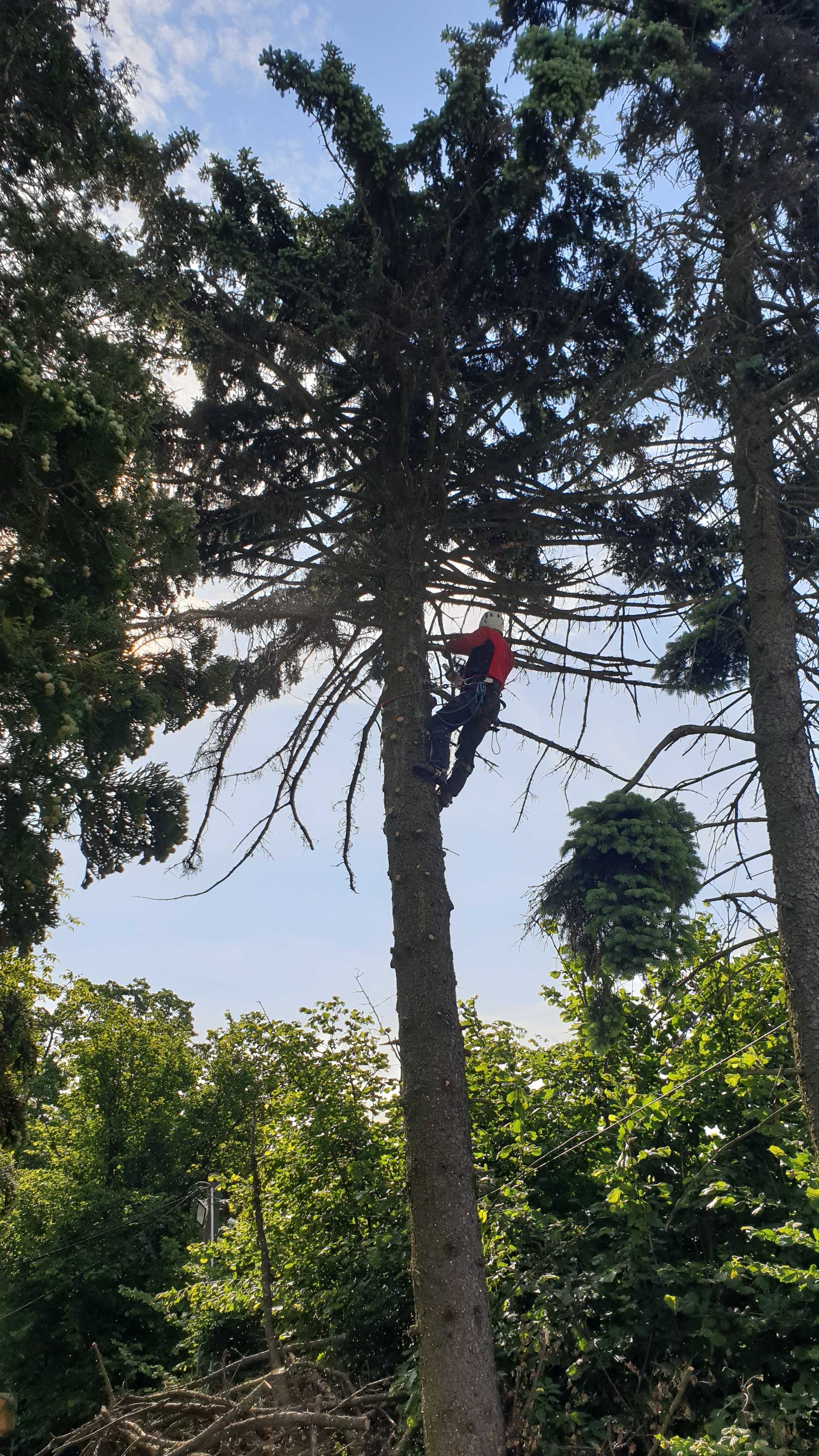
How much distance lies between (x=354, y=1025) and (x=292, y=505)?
6.47m

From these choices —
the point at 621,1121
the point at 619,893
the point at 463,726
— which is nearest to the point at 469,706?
the point at 463,726

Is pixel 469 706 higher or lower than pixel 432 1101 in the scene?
higher

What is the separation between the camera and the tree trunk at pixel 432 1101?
5609mm

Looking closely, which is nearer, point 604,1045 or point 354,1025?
point 604,1045

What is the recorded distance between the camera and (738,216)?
25.3ft

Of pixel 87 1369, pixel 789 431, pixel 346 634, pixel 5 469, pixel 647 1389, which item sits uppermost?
pixel 789 431

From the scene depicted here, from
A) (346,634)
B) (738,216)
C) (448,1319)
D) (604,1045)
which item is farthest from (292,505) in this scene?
(448,1319)

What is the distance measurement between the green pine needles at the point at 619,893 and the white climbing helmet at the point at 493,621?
1.86 m

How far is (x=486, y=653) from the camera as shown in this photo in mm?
8062

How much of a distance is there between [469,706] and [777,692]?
2.34 m

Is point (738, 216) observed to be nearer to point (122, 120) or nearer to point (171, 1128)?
point (122, 120)

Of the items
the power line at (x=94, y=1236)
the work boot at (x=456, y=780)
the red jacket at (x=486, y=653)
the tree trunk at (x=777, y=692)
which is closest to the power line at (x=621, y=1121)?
the tree trunk at (x=777, y=692)

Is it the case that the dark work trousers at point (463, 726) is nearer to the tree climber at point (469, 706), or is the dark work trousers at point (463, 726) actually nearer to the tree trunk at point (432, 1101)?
the tree climber at point (469, 706)

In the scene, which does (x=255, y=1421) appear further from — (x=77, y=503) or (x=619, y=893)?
(x=77, y=503)
